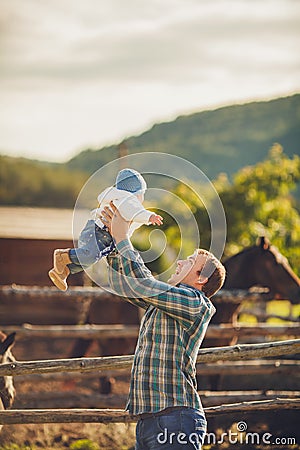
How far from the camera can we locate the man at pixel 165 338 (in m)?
3.04

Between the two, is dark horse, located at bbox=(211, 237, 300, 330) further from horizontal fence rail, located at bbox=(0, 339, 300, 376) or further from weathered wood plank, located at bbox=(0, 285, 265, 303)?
horizontal fence rail, located at bbox=(0, 339, 300, 376)

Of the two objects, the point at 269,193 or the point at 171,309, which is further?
the point at 269,193

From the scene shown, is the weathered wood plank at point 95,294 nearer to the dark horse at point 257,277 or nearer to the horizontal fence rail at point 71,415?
the dark horse at point 257,277

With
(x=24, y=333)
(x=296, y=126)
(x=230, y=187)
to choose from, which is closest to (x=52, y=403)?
(x=24, y=333)

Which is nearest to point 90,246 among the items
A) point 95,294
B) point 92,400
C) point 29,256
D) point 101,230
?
point 101,230

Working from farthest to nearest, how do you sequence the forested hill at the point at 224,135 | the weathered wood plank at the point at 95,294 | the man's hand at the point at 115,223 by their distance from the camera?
the forested hill at the point at 224,135 < the weathered wood plank at the point at 95,294 < the man's hand at the point at 115,223

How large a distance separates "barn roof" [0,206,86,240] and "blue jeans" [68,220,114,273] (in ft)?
43.1

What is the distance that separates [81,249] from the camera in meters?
3.06

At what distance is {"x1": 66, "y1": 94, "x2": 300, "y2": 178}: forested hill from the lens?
323ft

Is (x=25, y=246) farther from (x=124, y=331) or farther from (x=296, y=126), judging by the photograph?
(x=296, y=126)

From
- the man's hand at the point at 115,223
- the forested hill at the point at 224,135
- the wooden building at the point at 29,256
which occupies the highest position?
the forested hill at the point at 224,135

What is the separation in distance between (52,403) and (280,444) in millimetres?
2252

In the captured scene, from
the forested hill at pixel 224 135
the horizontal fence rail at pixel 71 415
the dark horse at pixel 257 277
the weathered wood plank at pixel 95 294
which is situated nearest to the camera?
the horizontal fence rail at pixel 71 415

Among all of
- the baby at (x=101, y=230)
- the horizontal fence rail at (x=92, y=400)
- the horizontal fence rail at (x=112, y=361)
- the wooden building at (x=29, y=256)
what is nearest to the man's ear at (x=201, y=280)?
the baby at (x=101, y=230)
